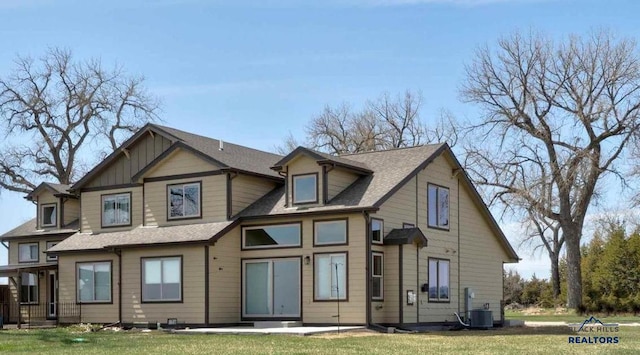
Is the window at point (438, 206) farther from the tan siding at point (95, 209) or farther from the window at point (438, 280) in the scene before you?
the tan siding at point (95, 209)

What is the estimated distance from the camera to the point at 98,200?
3591 centimetres

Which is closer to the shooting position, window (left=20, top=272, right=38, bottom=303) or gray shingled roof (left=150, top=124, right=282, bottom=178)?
gray shingled roof (left=150, top=124, right=282, bottom=178)

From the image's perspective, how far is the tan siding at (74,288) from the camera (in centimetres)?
3366

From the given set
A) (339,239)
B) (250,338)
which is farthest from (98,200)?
(250,338)

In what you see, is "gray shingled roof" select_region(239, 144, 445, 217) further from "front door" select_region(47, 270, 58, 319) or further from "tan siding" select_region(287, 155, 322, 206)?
"front door" select_region(47, 270, 58, 319)

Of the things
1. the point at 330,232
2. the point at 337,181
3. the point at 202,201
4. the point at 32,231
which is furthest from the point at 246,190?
the point at 32,231

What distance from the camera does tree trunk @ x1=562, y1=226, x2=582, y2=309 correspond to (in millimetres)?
49625

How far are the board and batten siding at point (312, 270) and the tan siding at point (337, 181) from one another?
110 cm

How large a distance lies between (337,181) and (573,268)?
922 inches

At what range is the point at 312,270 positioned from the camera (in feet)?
99.2

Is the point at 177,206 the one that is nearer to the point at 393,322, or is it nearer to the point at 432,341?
the point at 393,322

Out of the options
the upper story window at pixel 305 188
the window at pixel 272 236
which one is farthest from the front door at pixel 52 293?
the upper story window at pixel 305 188

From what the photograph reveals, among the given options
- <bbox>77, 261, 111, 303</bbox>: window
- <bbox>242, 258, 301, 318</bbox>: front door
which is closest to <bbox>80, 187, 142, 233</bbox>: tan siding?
<bbox>77, 261, 111, 303</bbox>: window

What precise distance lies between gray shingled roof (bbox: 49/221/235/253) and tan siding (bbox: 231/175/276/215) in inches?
37.3
